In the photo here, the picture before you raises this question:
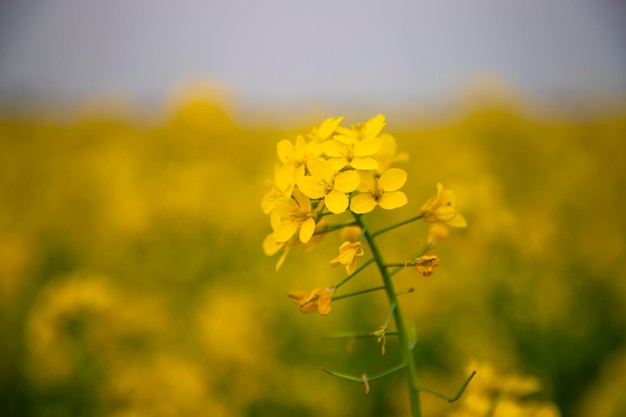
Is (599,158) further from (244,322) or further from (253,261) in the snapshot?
(244,322)

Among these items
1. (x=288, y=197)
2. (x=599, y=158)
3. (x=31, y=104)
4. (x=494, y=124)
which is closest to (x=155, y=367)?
(x=288, y=197)

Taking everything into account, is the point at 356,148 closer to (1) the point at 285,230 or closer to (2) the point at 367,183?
(2) the point at 367,183

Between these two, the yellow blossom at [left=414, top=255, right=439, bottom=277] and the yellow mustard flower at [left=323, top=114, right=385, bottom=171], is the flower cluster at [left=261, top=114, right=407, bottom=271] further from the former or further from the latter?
the yellow blossom at [left=414, top=255, right=439, bottom=277]

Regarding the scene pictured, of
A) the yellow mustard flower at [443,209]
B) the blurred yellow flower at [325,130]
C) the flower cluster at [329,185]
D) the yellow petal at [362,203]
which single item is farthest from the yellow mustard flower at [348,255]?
the blurred yellow flower at [325,130]

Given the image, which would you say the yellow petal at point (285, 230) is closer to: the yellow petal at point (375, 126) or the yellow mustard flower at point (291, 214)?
the yellow mustard flower at point (291, 214)

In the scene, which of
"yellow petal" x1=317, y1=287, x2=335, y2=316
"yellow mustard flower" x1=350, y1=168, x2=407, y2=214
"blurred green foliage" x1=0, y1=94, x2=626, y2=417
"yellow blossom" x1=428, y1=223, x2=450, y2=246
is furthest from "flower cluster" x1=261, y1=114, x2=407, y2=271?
"blurred green foliage" x1=0, y1=94, x2=626, y2=417

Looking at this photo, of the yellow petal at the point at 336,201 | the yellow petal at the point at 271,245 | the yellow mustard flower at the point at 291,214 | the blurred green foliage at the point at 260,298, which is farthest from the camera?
the blurred green foliage at the point at 260,298
